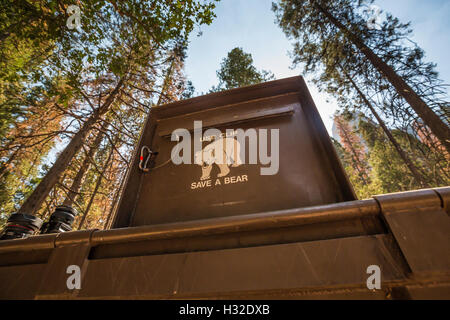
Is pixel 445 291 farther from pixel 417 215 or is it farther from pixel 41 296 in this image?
pixel 41 296

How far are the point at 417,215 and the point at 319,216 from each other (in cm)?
49

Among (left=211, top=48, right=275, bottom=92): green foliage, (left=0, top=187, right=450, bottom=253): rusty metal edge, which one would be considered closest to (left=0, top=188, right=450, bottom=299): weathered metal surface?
(left=0, top=187, right=450, bottom=253): rusty metal edge

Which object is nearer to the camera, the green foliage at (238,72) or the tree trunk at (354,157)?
the green foliage at (238,72)

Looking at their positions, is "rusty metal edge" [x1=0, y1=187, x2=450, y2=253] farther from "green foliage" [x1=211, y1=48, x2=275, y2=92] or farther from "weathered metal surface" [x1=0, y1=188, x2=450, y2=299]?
"green foliage" [x1=211, y1=48, x2=275, y2=92]

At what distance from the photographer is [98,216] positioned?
14258 millimetres

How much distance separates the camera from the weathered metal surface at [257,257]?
923mm

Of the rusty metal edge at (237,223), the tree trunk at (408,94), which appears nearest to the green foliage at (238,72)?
the tree trunk at (408,94)

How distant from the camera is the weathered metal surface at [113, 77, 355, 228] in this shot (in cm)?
160

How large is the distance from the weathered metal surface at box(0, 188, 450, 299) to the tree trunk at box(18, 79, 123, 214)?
14.7 feet

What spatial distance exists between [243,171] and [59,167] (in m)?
6.06

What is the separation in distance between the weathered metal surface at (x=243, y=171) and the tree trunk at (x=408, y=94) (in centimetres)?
486

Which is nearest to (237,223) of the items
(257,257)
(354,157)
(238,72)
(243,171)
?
(257,257)

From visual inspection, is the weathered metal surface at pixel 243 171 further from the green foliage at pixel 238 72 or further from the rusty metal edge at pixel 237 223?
the green foliage at pixel 238 72

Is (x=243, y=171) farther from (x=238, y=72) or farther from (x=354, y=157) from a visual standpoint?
(x=354, y=157)
